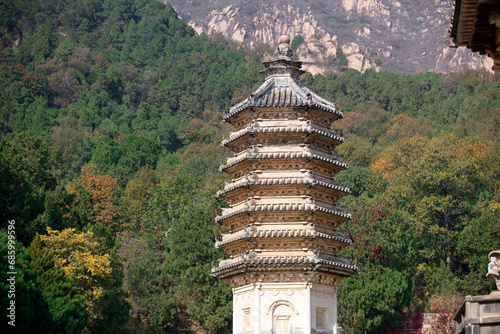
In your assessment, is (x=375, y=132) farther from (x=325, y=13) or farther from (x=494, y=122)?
(x=325, y=13)

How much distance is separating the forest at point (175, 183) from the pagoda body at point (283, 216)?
9.17 m

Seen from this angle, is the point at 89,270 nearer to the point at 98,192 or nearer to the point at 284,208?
the point at 284,208

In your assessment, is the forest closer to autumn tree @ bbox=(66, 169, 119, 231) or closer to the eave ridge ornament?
autumn tree @ bbox=(66, 169, 119, 231)

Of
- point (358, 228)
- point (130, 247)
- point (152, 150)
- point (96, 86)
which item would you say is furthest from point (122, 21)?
point (358, 228)

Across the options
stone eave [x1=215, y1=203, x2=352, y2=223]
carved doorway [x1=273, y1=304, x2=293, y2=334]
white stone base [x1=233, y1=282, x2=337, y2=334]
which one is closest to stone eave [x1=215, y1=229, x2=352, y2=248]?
stone eave [x1=215, y1=203, x2=352, y2=223]

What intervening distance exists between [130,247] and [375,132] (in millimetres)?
40024

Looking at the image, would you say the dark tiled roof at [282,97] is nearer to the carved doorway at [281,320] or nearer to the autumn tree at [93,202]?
the carved doorway at [281,320]

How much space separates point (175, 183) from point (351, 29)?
263ft

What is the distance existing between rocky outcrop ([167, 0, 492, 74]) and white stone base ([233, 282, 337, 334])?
97761mm

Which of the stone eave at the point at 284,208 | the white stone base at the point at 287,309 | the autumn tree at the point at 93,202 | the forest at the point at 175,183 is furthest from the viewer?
the autumn tree at the point at 93,202

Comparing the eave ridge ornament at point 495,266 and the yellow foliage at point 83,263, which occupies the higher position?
the yellow foliage at point 83,263

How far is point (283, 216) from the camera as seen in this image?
93.0 feet

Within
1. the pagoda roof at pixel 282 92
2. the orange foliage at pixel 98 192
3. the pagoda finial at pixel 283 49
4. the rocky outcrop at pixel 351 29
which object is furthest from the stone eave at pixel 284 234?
the rocky outcrop at pixel 351 29

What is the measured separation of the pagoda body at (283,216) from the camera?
2748 centimetres
